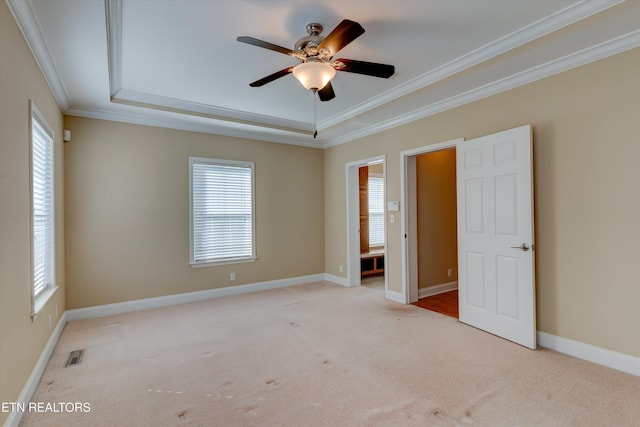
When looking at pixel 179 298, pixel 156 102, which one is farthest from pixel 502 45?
pixel 179 298

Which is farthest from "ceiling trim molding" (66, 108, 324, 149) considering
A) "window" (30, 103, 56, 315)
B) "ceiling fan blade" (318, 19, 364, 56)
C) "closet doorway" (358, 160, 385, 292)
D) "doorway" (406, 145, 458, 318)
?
"ceiling fan blade" (318, 19, 364, 56)

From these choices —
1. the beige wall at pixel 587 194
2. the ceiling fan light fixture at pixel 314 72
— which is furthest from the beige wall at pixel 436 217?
the ceiling fan light fixture at pixel 314 72

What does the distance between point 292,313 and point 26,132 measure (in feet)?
10.4

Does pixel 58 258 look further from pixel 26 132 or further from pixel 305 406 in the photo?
pixel 305 406

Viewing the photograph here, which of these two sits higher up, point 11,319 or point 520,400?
point 11,319

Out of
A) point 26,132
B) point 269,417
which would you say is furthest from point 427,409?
point 26,132

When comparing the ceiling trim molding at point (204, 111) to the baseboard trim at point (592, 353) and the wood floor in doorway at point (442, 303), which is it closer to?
the wood floor in doorway at point (442, 303)

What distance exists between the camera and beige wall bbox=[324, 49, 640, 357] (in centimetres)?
257

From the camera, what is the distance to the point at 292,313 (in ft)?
13.8

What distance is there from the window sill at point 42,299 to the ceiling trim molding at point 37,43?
6.49 feet

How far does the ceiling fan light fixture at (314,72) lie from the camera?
8.30 feet

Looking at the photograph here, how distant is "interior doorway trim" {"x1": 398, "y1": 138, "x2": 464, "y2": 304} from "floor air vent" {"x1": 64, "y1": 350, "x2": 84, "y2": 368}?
12.3 ft

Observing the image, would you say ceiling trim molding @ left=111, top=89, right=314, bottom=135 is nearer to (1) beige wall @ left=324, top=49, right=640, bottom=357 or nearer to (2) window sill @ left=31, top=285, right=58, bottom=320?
(2) window sill @ left=31, top=285, right=58, bottom=320

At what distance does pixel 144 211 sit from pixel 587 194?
5.01 metres
